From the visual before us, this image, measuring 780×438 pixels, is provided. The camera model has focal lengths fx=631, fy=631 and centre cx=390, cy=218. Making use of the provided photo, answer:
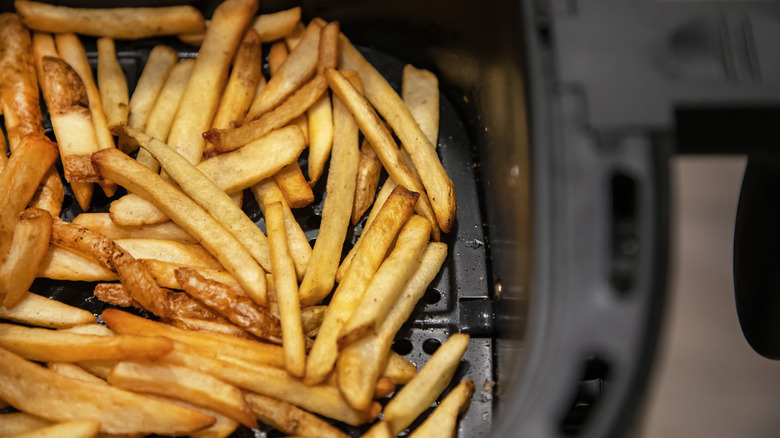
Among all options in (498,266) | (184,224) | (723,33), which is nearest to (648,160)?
(723,33)

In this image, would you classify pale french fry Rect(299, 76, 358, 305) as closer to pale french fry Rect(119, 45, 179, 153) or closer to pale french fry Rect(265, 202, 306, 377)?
pale french fry Rect(265, 202, 306, 377)

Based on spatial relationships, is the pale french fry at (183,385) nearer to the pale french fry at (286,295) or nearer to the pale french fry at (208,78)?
the pale french fry at (286,295)

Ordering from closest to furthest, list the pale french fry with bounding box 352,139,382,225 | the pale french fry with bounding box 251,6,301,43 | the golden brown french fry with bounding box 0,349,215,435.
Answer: the golden brown french fry with bounding box 0,349,215,435
the pale french fry with bounding box 352,139,382,225
the pale french fry with bounding box 251,6,301,43

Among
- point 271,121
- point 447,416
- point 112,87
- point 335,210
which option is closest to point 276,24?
point 271,121

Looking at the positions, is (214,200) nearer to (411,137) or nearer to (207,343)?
(207,343)

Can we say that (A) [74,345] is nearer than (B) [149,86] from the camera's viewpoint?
Yes

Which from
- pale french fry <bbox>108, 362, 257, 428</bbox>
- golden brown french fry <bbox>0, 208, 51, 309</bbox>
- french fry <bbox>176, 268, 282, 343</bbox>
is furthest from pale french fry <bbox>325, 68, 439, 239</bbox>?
golden brown french fry <bbox>0, 208, 51, 309</bbox>
